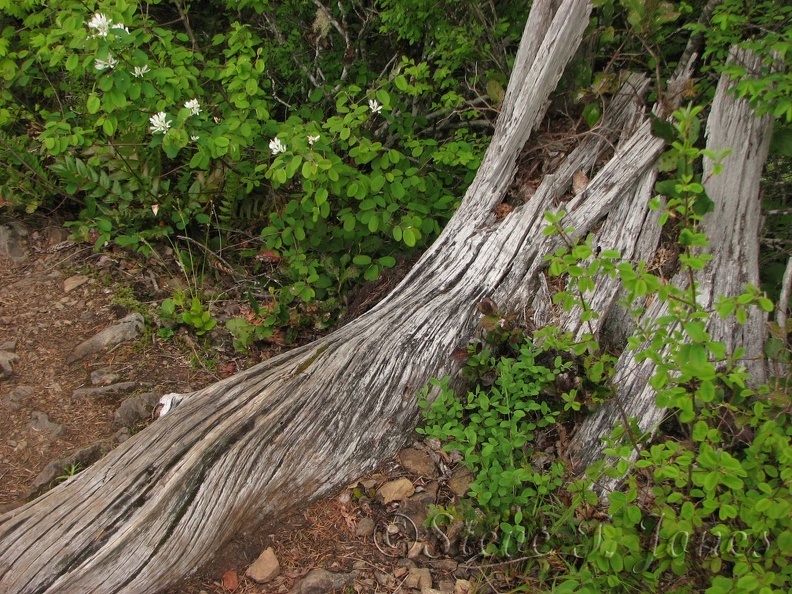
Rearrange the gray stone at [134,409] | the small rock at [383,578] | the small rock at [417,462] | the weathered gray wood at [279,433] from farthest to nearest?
the gray stone at [134,409] < the small rock at [417,462] < the small rock at [383,578] < the weathered gray wood at [279,433]

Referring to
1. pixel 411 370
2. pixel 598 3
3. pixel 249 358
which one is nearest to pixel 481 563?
pixel 411 370

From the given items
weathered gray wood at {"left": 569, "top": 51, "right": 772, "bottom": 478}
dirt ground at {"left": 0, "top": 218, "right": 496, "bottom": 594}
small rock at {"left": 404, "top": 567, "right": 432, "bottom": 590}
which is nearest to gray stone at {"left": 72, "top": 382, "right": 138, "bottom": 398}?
dirt ground at {"left": 0, "top": 218, "right": 496, "bottom": 594}

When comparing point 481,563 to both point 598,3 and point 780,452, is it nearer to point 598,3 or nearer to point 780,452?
point 780,452

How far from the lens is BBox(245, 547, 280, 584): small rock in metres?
2.70

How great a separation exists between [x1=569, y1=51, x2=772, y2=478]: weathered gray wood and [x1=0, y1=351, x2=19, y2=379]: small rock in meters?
3.19

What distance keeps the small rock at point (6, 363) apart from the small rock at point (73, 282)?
2.12 ft

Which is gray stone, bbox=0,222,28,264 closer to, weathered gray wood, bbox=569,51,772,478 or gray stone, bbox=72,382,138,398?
gray stone, bbox=72,382,138,398

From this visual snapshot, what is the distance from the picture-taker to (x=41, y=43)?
11.7ft

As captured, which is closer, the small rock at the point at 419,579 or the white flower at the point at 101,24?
the small rock at the point at 419,579

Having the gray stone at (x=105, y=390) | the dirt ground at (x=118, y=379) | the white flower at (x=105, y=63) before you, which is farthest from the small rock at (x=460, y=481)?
the white flower at (x=105, y=63)

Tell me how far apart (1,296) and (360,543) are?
9.89 ft

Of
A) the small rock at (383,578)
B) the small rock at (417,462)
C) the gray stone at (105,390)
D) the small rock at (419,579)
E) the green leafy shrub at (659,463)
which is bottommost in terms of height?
the gray stone at (105,390)

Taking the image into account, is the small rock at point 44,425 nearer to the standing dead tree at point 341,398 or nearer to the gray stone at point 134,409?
the gray stone at point 134,409

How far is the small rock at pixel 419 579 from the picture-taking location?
2.68m
